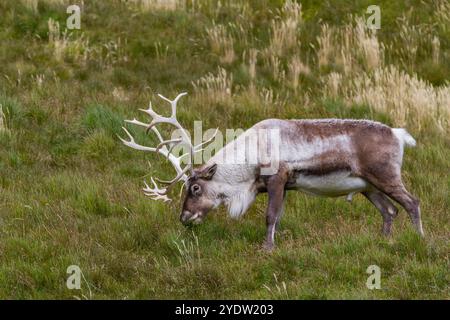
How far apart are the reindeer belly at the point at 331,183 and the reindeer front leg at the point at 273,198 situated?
0.16 meters

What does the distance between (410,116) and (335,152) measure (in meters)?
4.23

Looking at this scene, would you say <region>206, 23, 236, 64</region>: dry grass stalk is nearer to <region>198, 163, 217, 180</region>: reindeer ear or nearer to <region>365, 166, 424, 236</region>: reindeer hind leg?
<region>198, 163, 217, 180</region>: reindeer ear

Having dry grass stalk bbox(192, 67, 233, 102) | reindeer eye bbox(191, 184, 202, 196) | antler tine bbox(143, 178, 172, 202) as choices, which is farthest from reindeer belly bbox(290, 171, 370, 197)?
dry grass stalk bbox(192, 67, 233, 102)

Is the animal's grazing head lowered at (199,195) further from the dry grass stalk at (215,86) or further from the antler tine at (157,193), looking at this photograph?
the dry grass stalk at (215,86)

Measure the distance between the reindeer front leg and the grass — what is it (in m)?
0.21

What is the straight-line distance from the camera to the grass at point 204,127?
803 centimetres

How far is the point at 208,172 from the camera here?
9031 millimetres

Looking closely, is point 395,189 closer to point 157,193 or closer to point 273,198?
point 273,198

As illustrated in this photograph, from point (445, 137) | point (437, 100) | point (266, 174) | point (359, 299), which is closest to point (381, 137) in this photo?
point (266, 174)

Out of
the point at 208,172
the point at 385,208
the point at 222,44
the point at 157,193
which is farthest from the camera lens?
the point at 222,44

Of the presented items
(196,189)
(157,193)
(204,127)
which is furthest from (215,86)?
(196,189)

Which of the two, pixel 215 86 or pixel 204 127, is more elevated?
pixel 215 86

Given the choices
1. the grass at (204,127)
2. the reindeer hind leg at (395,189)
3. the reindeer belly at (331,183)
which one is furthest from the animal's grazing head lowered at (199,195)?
the reindeer hind leg at (395,189)

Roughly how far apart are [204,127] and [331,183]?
13.4 ft
